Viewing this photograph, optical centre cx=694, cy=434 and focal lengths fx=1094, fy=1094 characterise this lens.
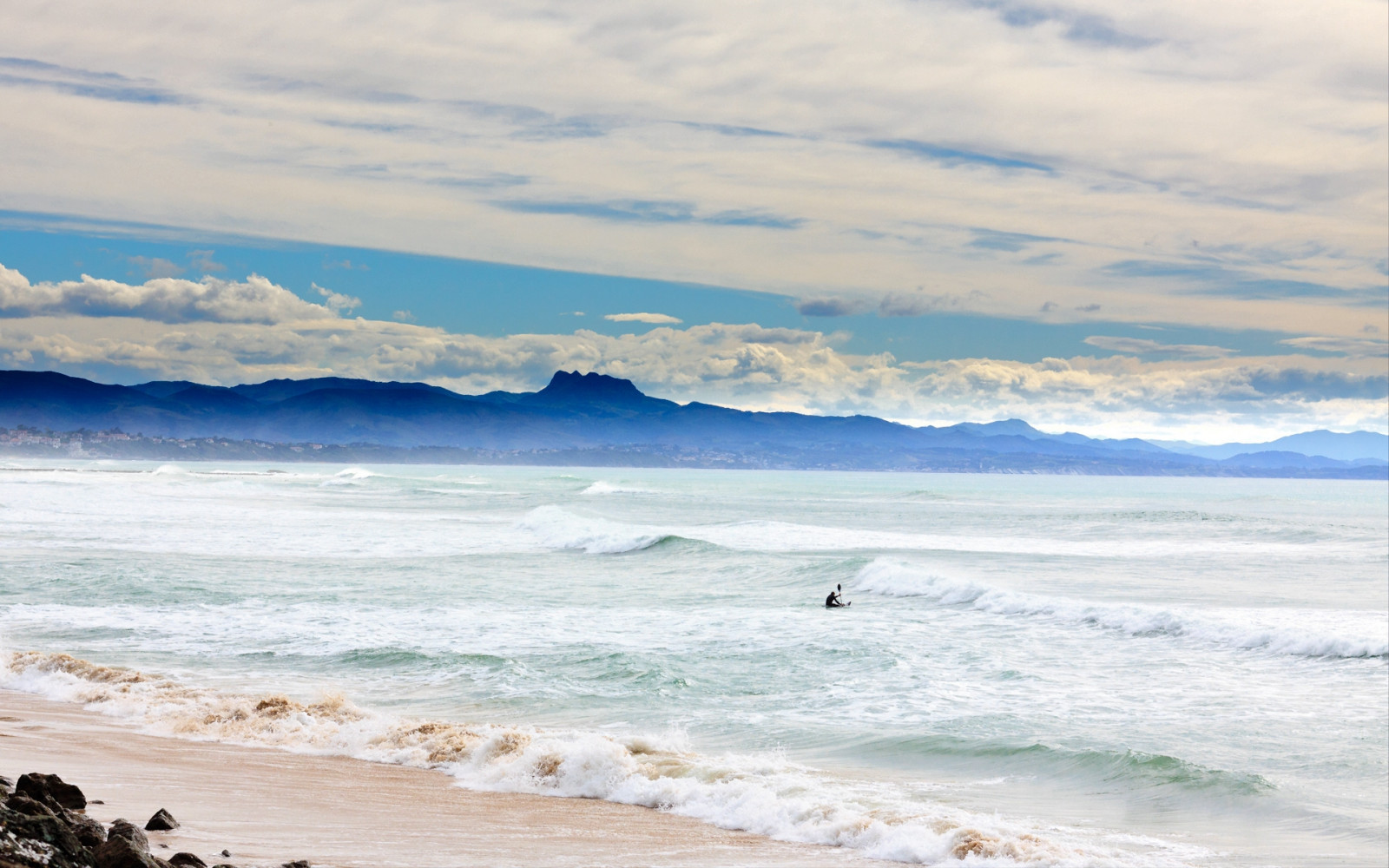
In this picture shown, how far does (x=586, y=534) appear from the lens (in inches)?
1711

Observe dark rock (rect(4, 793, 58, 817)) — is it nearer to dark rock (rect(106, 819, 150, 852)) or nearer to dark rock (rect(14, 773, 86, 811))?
dark rock (rect(106, 819, 150, 852))

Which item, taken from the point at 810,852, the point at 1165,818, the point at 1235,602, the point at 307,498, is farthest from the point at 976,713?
the point at 307,498

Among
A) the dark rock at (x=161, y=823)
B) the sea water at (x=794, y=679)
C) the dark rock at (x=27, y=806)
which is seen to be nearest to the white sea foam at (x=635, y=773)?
the sea water at (x=794, y=679)

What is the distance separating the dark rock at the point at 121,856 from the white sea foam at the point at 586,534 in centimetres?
3282

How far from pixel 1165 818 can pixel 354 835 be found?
24.2ft

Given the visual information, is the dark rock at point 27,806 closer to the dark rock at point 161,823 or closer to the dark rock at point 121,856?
the dark rock at point 121,856

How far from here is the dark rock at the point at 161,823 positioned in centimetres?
740

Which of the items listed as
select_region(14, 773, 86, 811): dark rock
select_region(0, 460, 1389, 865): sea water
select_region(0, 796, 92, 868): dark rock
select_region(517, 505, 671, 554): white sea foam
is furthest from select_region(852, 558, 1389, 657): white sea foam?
select_region(0, 796, 92, 868): dark rock

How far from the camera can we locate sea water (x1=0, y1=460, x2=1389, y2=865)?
1022 centimetres

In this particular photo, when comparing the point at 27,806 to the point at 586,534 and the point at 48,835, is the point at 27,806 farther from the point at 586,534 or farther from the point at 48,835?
the point at 586,534

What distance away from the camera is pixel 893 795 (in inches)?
406

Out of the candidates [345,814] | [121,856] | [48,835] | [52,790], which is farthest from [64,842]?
[345,814]

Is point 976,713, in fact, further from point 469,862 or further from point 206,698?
point 206,698

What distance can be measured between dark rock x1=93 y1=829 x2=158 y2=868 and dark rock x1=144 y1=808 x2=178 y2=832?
1.68 m
